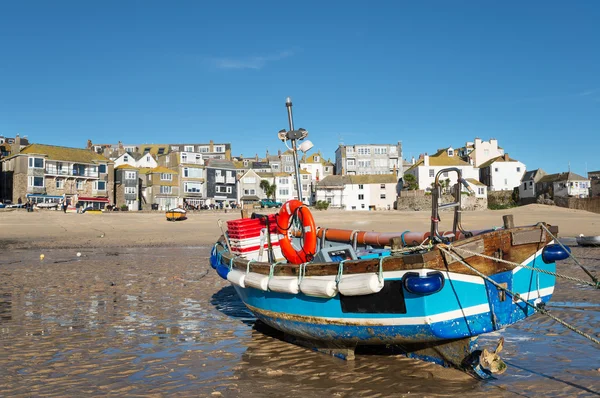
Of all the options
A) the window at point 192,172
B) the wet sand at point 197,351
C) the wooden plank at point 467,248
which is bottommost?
the wet sand at point 197,351

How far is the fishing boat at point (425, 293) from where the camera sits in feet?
20.8

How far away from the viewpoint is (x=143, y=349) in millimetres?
A: 8336

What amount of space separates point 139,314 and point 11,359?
Result: 3.46 metres

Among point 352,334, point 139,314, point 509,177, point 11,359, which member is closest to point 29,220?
point 139,314

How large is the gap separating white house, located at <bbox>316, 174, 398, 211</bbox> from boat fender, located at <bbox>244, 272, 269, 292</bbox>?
78058 mm

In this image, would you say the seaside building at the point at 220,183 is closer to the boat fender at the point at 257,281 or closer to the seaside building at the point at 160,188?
the seaside building at the point at 160,188

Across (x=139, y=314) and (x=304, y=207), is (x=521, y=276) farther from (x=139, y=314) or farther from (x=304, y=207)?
(x=139, y=314)

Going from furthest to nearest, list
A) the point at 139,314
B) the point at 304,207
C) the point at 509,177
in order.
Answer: the point at 509,177 < the point at 139,314 < the point at 304,207

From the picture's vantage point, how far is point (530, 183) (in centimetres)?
8369

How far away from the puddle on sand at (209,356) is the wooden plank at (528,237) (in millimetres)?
1757

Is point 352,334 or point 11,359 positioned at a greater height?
point 352,334

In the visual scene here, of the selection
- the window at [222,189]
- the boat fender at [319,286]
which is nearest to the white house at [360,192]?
the window at [222,189]

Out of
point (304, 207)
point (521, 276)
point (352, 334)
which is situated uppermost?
point (304, 207)

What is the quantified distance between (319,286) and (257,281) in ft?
4.84
